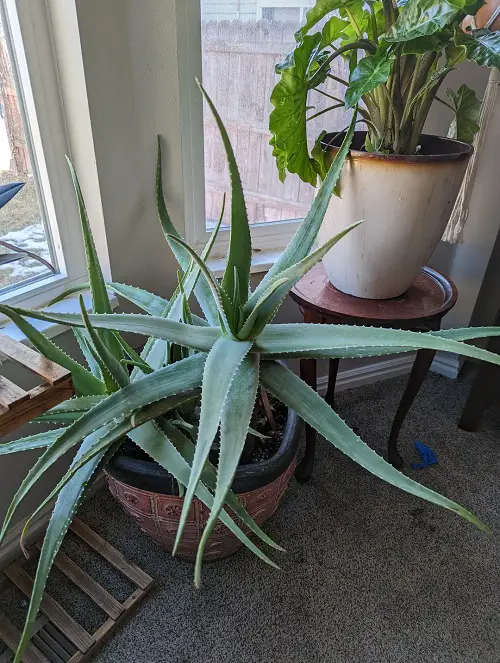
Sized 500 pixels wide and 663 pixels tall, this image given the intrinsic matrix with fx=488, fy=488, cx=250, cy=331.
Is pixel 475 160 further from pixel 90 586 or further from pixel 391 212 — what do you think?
pixel 90 586

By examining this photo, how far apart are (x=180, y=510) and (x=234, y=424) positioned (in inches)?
14.5

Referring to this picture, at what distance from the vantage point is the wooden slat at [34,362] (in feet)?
2.03

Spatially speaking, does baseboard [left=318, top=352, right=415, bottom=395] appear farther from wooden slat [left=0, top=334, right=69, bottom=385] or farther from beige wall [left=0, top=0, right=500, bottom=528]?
wooden slat [left=0, top=334, right=69, bottom=385]

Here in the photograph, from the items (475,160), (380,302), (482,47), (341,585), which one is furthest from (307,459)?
(482,47)

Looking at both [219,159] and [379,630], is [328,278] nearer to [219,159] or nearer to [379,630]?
[219,159]

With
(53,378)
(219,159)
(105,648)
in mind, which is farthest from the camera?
(219,159)

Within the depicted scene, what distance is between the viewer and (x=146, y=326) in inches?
25.8

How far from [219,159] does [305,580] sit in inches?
41.8

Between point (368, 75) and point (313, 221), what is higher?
point (368, 75)

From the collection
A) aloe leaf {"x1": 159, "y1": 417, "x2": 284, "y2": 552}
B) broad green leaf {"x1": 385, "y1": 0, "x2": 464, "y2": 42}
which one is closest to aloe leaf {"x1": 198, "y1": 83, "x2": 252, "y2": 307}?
aloe leaf {"x1": 159, "y1": 417, "x2": 284, "y2": 552}

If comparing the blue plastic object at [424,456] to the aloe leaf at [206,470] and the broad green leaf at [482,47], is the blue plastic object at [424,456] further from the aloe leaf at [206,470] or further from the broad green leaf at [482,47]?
the broad green leaf at [482,47]

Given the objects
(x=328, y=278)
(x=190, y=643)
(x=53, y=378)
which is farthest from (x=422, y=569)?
(x=53, y=378)

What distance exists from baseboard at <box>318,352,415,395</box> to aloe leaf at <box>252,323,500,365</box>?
0.97 m

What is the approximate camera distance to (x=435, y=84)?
2.88 ft
